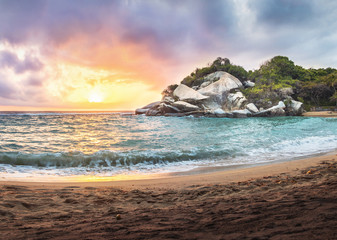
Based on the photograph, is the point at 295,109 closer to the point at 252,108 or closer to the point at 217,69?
the point at 252,108

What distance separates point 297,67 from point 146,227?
74.4m

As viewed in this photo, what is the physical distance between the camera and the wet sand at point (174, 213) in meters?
1.96

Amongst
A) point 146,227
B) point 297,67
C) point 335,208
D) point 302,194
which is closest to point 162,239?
point 146,227

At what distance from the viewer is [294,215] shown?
2182 mm

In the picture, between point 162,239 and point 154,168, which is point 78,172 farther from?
point 162,239

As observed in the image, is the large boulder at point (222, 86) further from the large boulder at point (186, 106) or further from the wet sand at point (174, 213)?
the wet sand at point (174, 213)

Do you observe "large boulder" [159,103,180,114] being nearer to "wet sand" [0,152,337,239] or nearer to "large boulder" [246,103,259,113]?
"large boulder" [246,103,259,113]

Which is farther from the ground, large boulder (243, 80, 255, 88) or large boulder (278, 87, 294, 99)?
large boulder (243, 80, 255, 88)

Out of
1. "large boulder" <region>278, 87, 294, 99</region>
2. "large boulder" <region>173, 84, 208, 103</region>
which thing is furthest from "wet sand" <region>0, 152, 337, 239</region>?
"large boulder" <region>278, 87, 294, 99</region>

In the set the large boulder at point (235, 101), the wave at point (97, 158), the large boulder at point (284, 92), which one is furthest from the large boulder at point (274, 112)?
the wave at point (97, 158)

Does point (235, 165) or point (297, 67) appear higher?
point (297, 67)

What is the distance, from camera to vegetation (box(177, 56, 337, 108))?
4806 centimetres

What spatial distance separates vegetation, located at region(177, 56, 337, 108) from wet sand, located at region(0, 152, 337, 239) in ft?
158

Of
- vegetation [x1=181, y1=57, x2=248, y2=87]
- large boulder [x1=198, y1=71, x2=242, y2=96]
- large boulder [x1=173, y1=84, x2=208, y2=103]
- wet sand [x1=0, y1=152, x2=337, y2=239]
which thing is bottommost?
wet sand [x1=0, y1=152, x2=337, y2=239]
